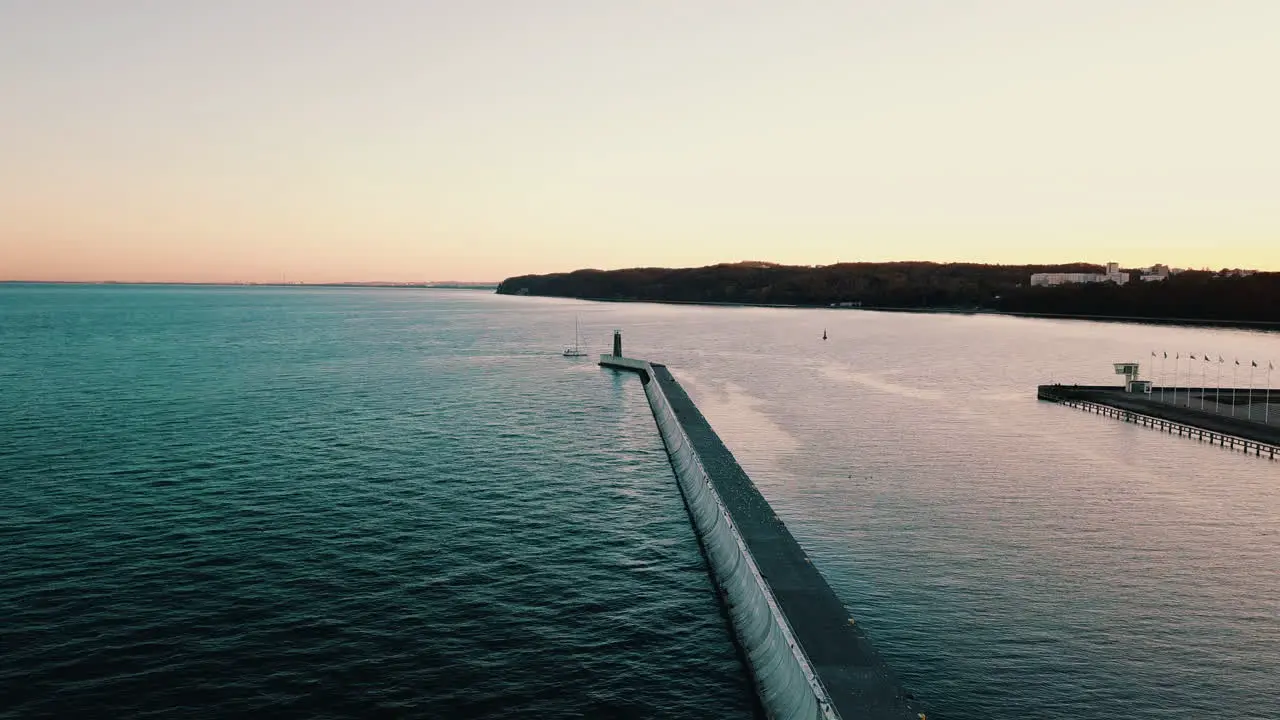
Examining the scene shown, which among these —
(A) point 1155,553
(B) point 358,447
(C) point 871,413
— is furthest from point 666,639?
(C) point 871,413

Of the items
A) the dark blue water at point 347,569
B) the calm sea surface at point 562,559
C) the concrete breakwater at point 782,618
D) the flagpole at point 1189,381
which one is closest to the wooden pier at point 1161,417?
the calm sea surface at point 562,559

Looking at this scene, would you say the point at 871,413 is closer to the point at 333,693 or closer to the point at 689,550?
the point at 689,550

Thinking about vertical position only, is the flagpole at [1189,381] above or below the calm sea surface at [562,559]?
above

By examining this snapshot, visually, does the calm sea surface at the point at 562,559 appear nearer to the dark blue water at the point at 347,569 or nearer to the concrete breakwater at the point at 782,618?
the dark blue water at the point at 347,569

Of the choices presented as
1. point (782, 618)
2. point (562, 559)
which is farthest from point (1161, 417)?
point (782, 618)

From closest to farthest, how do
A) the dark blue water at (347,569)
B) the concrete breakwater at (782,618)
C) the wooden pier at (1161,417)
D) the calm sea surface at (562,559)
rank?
the concrete breakwater at (782,618), the dark blue water at (347,569), the calm sea surface at (562,559), the wooden pier at (1161,417)
